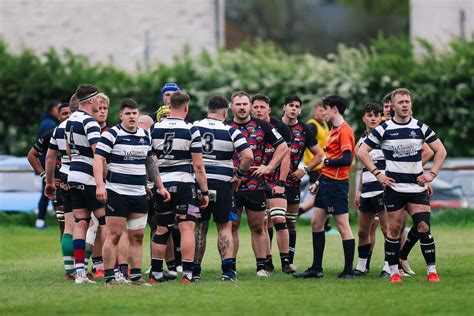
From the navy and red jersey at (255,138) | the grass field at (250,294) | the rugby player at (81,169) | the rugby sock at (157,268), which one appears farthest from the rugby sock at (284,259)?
the rugby player at (81,169)

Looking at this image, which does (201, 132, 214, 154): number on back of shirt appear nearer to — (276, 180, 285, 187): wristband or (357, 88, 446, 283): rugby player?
(276, 180, 285, 187): wristband

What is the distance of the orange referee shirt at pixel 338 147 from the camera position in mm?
14359

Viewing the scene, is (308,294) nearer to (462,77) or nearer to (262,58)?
(462,77)

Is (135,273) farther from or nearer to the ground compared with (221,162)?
nearer to the ground

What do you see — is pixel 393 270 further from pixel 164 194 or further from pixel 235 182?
pixel 164 194

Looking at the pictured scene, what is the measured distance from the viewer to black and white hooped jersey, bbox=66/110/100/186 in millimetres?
13773

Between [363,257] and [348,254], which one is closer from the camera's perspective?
[348,254]

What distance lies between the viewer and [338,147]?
14391mm

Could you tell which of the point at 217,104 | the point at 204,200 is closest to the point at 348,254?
the point at 204,200

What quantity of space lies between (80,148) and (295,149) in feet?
10.7

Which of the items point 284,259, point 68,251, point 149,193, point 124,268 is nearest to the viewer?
point 124,268

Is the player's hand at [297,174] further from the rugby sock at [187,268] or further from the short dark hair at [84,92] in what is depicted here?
the short dark hair at [84,92]

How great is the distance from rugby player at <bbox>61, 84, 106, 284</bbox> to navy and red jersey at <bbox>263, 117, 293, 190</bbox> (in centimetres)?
231

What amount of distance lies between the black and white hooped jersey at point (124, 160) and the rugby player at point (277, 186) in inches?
82.6
